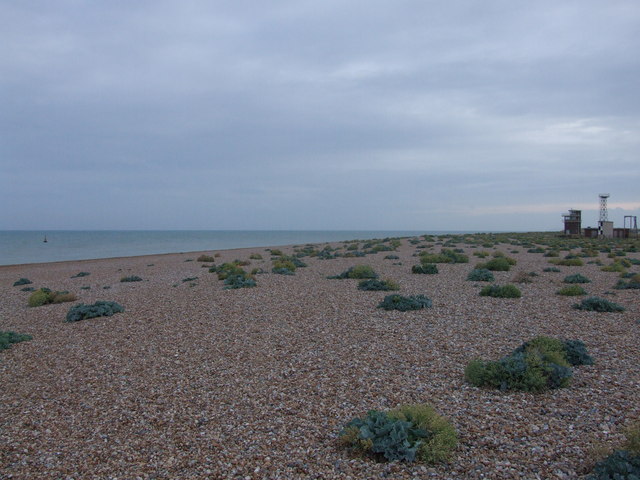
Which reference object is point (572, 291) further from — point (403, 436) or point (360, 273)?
point (403, 436)

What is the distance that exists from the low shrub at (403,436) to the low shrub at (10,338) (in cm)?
835

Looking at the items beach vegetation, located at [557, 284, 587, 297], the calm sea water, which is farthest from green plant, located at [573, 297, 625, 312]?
the calm sea water

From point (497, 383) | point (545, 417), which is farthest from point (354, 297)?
point (545, 417)

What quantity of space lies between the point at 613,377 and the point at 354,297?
817cm

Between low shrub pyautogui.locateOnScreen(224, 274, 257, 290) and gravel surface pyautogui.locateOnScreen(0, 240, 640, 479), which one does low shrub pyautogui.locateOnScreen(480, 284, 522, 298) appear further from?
low shrub pyautogui.locateOnScreen(224, 274, 257, 290)

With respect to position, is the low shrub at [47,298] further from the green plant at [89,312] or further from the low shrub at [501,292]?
the low shrub at [501,292]

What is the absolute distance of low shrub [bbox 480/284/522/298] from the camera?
13415mm

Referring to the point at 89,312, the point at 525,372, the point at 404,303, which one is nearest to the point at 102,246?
the point at 89,312

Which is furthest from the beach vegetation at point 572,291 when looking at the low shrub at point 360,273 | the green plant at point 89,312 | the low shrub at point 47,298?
the low shrub at point 47,298

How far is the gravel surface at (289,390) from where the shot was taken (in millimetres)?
4668

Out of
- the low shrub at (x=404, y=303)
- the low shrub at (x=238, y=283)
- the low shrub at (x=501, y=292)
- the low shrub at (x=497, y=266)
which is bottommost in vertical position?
the low shrub at (x=238, y=283)

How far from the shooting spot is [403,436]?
4676mm

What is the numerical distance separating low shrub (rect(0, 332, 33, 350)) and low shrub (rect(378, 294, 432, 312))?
330 inches

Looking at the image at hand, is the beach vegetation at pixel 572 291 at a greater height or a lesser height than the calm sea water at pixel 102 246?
greater
